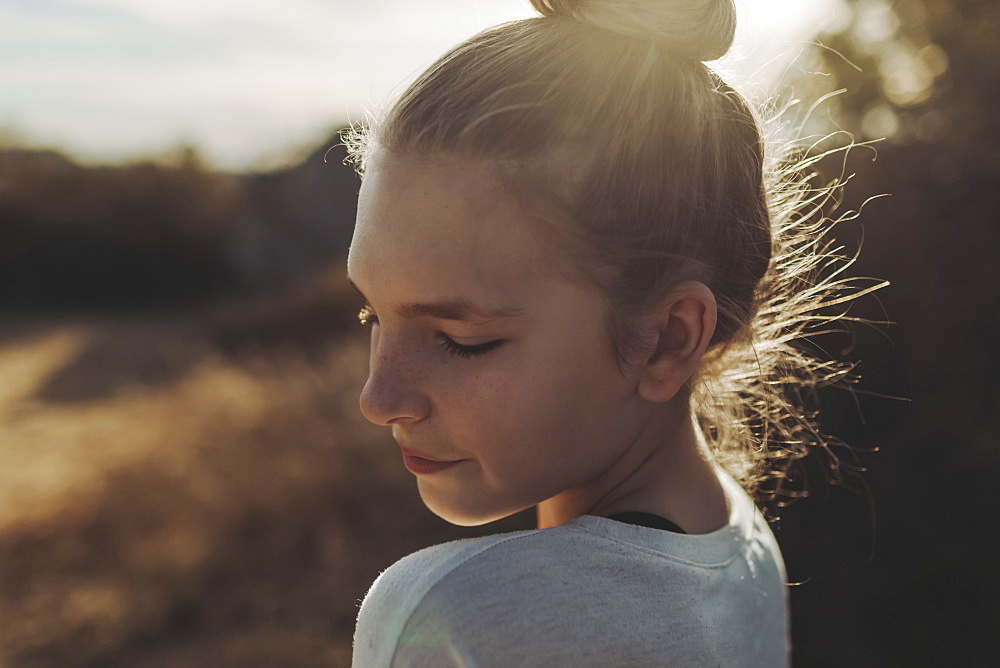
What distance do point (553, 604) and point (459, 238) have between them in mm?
511

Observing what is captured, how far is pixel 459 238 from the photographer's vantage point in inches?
43.2

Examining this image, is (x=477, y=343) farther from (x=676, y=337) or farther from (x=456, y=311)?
(x=676, y=337)

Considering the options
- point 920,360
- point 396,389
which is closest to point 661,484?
point 396,389

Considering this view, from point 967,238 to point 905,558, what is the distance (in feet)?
5.31

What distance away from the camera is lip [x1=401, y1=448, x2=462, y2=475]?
1.21 meters

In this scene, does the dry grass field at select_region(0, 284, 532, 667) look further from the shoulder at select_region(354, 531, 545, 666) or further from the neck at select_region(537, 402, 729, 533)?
the shoulder at select_region(354, 531, 545, 666)

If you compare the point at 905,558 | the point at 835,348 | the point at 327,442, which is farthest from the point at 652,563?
the point at 327,442

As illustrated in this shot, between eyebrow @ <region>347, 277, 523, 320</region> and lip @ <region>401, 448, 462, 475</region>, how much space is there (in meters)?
0.23

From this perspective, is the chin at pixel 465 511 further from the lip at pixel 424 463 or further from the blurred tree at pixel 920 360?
the blurred tree at pixel 920 360

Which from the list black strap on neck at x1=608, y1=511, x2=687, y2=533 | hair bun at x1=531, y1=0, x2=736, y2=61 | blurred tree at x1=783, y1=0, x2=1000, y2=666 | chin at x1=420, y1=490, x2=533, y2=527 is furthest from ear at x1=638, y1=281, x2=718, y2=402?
blurred tree at x1=783, y1=0, x2=1000, y2=666

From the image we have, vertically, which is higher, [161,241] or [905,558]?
[905,558]

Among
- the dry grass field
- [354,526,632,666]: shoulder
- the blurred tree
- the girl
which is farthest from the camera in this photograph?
the dry grass field

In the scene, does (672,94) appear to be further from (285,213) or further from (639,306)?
(285,213)

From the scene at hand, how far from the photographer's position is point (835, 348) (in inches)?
154
